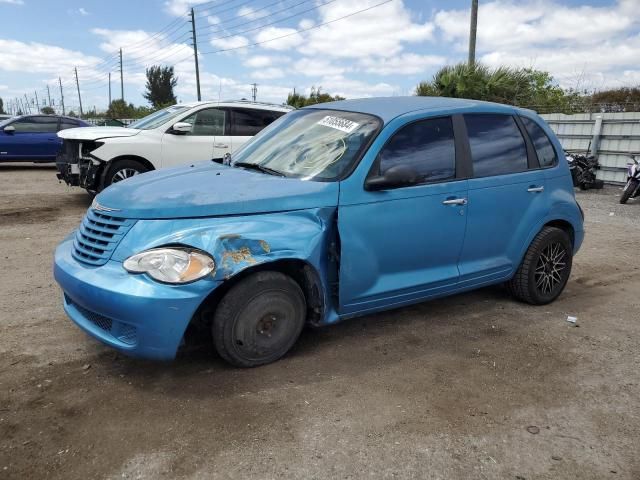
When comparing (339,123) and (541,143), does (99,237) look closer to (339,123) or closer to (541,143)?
(339,123)

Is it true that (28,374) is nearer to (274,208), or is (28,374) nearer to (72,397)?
(72,397)

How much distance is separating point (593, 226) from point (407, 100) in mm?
5759

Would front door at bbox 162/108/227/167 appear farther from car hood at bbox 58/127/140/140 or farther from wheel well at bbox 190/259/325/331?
wheel well at bbox 190/259/325/331

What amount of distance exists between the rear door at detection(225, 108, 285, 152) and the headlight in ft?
19.7

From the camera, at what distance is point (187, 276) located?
2805 mm

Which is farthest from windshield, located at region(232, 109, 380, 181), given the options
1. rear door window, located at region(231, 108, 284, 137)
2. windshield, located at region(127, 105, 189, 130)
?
windshield, located at region(127, 105, 189, 130)

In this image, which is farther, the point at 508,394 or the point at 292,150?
the point at 292,150

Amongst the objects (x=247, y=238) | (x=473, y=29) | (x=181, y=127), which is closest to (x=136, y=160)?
(x=181, y=127)

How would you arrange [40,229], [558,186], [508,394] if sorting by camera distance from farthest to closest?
[40,229] → [558,186] → [508,394]

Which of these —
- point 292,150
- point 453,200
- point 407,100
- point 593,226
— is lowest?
point 593,226

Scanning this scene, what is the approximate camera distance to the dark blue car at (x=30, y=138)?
12.8 meters

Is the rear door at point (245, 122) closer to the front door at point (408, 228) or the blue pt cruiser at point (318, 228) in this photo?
the blue pt cruiser at point (318, 228)

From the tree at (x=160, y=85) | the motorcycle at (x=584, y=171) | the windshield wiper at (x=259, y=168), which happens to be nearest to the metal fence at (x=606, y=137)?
the motorcycle at (x=584, y=171)

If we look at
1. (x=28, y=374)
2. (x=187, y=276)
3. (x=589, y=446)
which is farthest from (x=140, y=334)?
(x=589, y=446)
